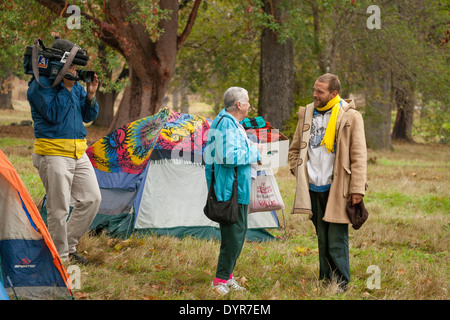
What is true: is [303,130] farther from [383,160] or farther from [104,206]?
[383,160]

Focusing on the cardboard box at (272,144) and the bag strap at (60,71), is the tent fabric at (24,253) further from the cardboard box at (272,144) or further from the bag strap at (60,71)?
the cardboard box at (272,144)

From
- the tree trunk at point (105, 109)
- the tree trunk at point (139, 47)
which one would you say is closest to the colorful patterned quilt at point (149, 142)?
the tree trunk at point (139, 47)

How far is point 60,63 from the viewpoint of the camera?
473cm

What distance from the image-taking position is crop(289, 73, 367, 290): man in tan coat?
462cm

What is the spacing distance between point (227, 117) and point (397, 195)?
6967 mm

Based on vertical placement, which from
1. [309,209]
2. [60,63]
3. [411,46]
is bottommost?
[309,209]

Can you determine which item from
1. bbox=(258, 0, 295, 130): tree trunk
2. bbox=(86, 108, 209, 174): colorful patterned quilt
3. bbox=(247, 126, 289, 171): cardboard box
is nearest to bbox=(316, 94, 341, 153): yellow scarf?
bbox=(247, 126, 289, 171): cardboard box

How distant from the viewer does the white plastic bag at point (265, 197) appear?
6.04 metres

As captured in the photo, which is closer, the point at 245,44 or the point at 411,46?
the point at 411,46

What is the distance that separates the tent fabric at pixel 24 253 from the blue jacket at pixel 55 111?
2.44 feet

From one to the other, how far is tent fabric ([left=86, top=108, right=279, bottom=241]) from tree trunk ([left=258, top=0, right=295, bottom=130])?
8344 mm

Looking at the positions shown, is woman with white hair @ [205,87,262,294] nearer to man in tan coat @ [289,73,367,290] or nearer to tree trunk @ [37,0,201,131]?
man in tan coat @ [289,73,367,290]

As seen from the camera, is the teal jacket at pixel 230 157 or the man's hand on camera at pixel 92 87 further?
the man's hand on camera at pixel 92 87
